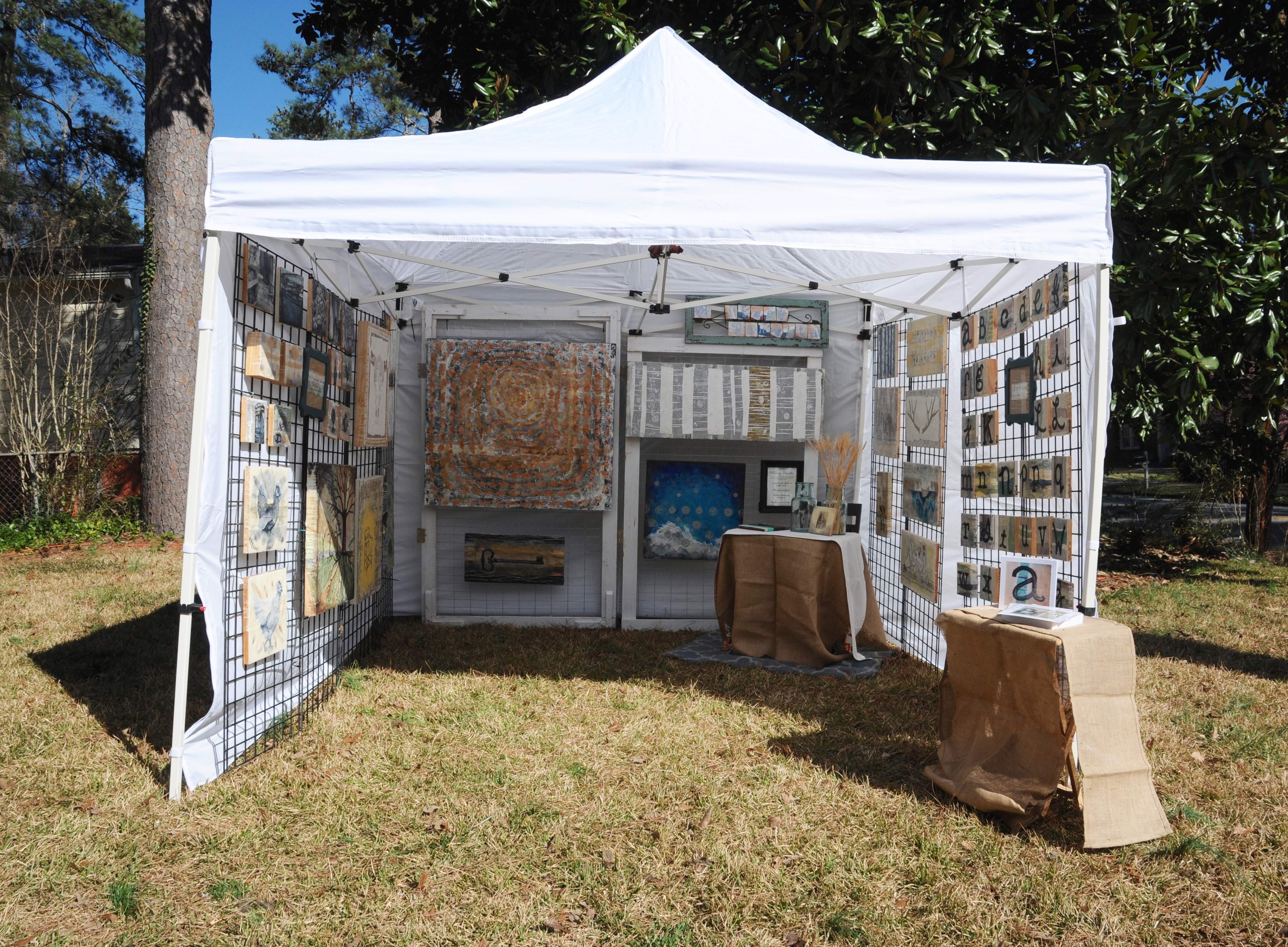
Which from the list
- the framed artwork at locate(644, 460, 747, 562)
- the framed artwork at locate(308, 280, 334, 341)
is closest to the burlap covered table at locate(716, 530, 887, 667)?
the framed artwork at locate(644, 460, 747, 562)

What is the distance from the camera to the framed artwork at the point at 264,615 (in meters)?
3.00

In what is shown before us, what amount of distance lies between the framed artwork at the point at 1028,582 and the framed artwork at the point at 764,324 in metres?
2.24

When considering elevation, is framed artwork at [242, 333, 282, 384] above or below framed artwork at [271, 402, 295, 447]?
above

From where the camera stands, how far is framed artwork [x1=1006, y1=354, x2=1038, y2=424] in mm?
3555

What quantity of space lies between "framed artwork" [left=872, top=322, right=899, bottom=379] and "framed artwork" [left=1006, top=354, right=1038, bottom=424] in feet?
3.25

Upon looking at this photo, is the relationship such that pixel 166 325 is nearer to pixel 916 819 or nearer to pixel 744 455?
pixel 744 455

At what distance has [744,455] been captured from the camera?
5.24 metres

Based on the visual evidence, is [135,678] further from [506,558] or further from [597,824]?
[597,824]

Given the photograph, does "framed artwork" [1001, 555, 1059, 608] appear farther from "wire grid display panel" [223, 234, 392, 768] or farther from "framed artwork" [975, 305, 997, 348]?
"wire grid display panel" [223, 234, 392, 768]

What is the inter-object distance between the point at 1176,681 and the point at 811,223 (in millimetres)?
2965

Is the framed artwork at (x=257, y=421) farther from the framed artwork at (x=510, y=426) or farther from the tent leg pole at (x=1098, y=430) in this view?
the tent leg pole at (x=1098, y=430)

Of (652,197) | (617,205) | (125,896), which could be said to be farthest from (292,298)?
(125,896)

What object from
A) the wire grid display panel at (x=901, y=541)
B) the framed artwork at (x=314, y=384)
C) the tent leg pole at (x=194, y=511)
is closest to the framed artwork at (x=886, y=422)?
the wire grid display panel at (x=901, y=541)

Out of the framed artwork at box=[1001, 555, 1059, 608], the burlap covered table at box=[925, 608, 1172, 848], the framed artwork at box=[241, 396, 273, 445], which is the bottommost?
the burlap covered table at box=[925, 608, 1172, 848]
